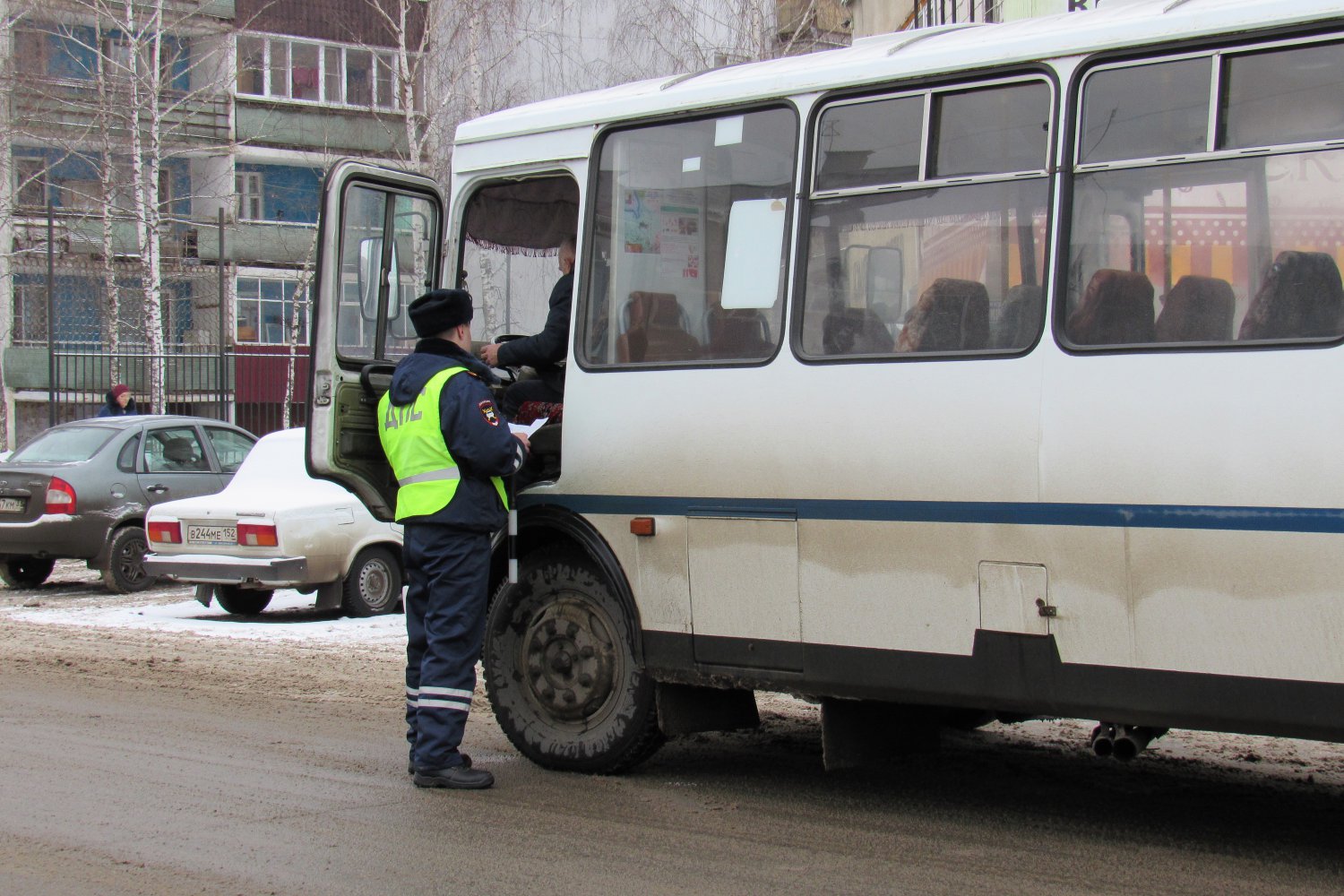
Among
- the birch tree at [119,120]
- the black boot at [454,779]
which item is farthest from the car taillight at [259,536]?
the birch tree at [119,120]

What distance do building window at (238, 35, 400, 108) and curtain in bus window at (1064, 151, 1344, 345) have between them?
38421mm

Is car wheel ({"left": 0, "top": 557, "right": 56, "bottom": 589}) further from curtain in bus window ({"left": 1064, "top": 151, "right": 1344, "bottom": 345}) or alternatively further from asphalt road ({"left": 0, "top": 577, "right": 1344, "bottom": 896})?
curtain in bus window ({"left": 1064, "top": 151, "right": 1344, "bottom": 345})

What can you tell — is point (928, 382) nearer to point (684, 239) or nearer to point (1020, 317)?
point (1020, 317)

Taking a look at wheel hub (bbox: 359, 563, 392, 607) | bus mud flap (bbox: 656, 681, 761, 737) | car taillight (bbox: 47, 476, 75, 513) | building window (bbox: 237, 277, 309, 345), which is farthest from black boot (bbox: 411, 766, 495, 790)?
building window (bbox: 237, 277, 309, 345)

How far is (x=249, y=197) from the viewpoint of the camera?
43.1m

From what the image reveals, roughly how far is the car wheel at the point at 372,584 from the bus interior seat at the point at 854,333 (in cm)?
809

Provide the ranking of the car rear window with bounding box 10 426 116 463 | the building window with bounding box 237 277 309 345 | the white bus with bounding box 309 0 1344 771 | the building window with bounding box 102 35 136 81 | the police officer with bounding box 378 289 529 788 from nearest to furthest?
the white bus with bounding box 309 0 1344 771
the police officer with bounding box 378 289 529 788
the car rear window with bounding box 10 426 116 463
the building window with bounding box 102 35 136 81
the building window with bounding box 237 277 309 345

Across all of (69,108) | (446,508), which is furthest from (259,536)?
(69,108)

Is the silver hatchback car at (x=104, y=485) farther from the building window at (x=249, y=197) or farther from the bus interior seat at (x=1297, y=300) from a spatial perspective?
the building window at (x=249, y=197)

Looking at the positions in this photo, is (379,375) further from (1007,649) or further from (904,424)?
(1007,649)

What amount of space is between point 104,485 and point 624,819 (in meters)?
11.0

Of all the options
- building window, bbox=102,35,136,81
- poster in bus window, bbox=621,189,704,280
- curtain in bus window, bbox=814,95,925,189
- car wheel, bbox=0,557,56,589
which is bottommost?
car wheel, bbox=0,557,56,589

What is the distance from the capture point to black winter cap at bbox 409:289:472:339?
671 cm

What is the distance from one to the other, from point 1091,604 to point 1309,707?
74cm
